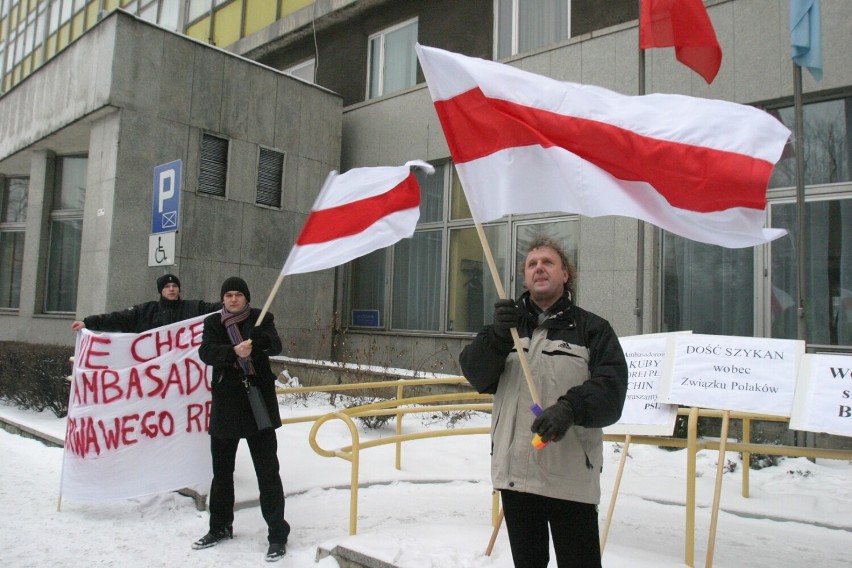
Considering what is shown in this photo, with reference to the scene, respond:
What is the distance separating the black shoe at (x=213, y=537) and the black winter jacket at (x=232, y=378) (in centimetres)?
69

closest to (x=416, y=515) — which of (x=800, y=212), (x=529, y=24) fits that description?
(x=800, y=212)

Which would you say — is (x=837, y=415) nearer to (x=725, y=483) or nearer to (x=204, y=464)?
(x=725, y=483)

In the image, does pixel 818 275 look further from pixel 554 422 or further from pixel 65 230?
pixel 65 230

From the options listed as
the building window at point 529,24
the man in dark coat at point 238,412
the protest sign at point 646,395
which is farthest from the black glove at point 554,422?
the building window at point 529,24

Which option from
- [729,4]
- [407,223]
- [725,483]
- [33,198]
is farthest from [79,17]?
[725,483]

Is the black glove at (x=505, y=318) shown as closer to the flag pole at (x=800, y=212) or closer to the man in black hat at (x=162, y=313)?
the man in black hat at (x=162, y=313)

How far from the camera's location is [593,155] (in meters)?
3.54

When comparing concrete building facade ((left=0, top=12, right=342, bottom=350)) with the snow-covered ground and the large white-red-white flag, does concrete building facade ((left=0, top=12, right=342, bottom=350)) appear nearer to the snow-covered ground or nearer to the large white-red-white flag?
the snow-covered ground

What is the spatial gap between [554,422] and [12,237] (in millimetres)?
18467

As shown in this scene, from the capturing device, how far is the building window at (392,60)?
1385 cm

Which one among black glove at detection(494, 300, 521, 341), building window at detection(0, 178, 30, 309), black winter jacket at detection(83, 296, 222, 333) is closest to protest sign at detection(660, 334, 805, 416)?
black glove at detection(494, 300, 521, 341)

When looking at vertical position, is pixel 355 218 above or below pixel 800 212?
below

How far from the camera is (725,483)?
638 centimetres

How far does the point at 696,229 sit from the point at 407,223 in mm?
2039
